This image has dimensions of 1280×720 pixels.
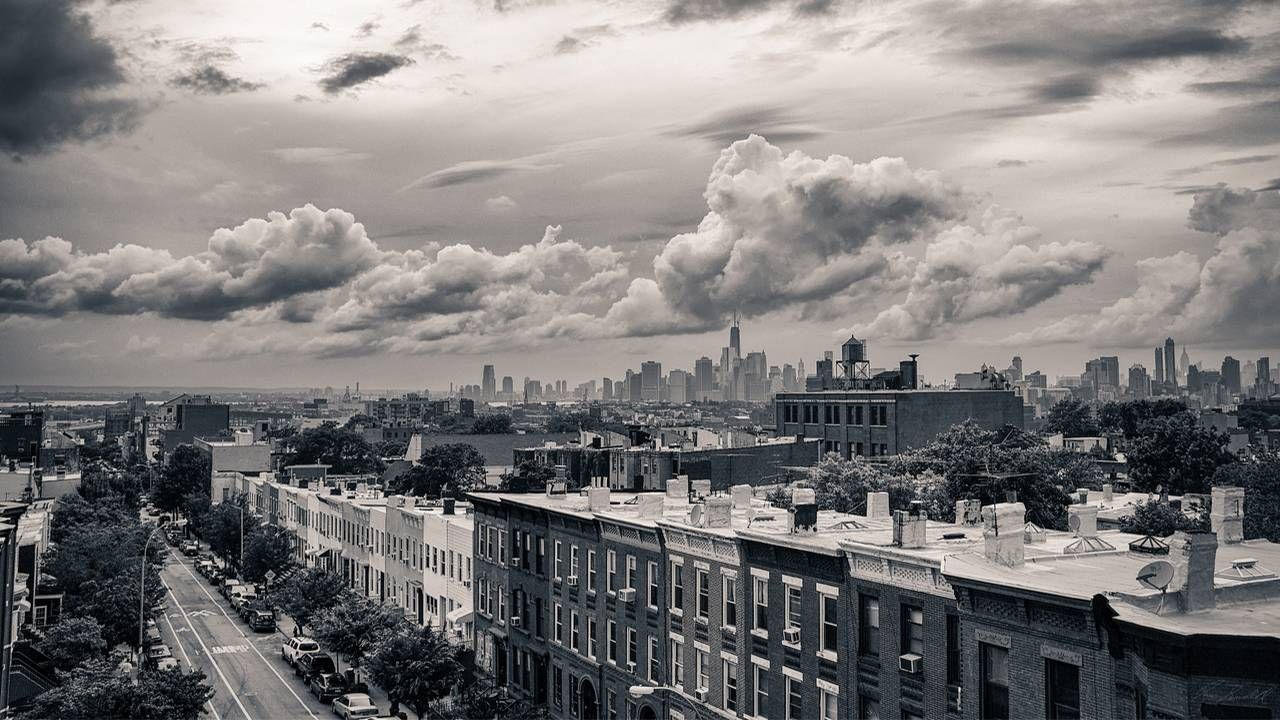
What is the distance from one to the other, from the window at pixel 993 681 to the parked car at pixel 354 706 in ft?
126

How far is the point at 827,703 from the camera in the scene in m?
34.0

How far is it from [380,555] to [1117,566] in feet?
198

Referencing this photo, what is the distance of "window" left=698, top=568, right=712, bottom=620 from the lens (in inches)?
1599

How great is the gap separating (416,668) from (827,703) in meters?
25.0

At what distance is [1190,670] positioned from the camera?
797 inches

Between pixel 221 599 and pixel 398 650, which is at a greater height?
pixel 398 650

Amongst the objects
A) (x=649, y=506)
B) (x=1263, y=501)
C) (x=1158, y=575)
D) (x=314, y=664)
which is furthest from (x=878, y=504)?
(x=314, y=664)

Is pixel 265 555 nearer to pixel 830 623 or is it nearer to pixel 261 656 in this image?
pixel 261 656

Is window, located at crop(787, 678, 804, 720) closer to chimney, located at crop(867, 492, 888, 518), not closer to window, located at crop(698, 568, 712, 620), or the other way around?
window, located at crop(698, 568, 712, 620)

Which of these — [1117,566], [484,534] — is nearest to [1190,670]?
[1117,566]

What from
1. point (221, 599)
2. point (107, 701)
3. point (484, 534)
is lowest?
point (221, 599)

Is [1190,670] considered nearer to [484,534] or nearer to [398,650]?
[398,650]

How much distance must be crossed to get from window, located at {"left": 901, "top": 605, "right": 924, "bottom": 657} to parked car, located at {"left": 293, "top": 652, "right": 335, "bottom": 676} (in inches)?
1829

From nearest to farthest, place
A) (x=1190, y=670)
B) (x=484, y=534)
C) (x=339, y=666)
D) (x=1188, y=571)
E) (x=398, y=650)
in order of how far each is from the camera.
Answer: (x=1190, y=670), (x=1188, y=571), (x=398, y=650), (x=484, y=534), (x=339, y=666)
